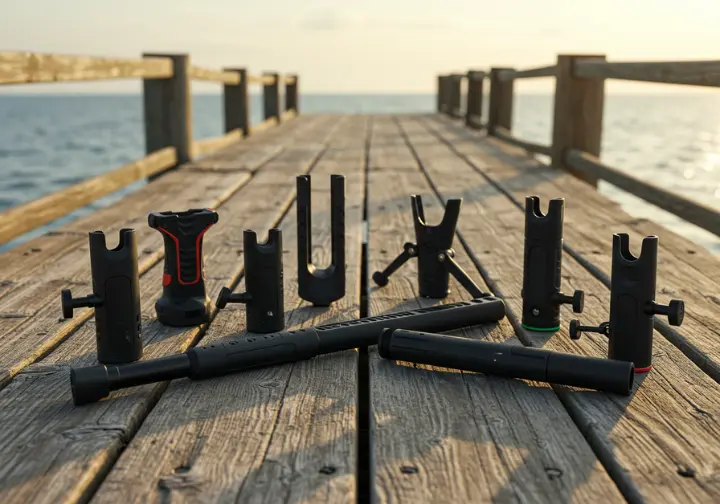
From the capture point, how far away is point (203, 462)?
1693 millimetres

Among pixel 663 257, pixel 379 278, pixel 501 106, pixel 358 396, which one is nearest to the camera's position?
pixel 358 396

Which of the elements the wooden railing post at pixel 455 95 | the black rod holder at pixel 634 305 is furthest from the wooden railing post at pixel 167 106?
the wooden railing post at pixel 455 95

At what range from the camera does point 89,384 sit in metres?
1.96

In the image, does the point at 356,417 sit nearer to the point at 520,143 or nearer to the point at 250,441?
the point at 250,441

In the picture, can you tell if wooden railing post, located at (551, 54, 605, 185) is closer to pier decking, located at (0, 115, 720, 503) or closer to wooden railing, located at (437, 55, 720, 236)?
wooden railing, located at (437, 55, 720, 236)

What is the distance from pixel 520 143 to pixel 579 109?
2.00 meters

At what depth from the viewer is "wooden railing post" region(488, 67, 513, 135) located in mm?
9594

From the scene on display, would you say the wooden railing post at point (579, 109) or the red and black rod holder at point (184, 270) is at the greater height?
the wooden railing post at point (579, 109)

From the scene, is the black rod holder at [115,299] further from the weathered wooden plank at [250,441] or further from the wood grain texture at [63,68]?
the wood grain texture at [63,68]

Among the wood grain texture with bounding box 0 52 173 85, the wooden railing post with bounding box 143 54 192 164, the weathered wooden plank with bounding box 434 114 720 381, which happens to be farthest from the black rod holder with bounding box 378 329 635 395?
the wooden railing post with bounding box 143 54 192 164

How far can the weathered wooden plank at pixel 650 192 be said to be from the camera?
377 centimetres

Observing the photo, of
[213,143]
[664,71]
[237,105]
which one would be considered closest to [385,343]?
[664,71]

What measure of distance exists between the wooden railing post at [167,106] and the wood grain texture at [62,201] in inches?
30.6

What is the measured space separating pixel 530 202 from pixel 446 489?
115cm
